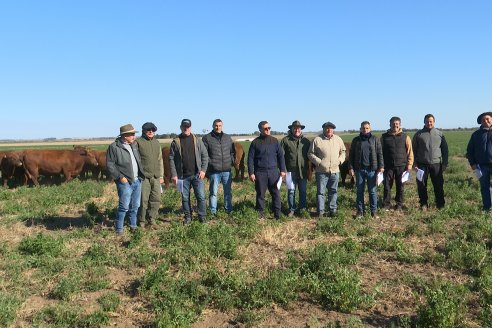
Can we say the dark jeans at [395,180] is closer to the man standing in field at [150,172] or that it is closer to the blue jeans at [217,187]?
the blue jeans at [217,187]

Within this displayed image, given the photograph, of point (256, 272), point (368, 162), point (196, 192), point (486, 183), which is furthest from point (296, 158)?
point (486, 183)

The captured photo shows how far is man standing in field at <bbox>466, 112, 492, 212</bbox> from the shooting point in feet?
26.7

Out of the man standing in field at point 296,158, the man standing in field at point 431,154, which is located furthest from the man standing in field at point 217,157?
the man standing in field at point 431,154

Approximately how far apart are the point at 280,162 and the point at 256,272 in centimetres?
352

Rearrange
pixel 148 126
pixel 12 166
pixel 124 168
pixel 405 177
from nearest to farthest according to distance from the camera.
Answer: pixel 124 168, pixel 148 126, pixel 405 177, pixel 12 166

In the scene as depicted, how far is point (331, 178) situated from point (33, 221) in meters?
6.55

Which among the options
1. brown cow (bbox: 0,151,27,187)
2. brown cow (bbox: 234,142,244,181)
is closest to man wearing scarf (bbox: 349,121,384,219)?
brown cow (bbox: 234,142,244,181)

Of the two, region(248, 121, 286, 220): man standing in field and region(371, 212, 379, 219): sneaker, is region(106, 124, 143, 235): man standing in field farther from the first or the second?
region(371, 212, 379, 219): sneaker

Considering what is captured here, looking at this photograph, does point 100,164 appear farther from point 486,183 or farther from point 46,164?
point 486,183

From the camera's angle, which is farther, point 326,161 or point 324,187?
point 324,187

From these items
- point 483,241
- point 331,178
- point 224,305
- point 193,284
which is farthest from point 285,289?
point 331,178

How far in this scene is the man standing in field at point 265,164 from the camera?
851 centimetres

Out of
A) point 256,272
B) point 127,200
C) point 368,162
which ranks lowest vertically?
point 256,272

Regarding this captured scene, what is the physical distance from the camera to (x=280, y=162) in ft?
28.5
